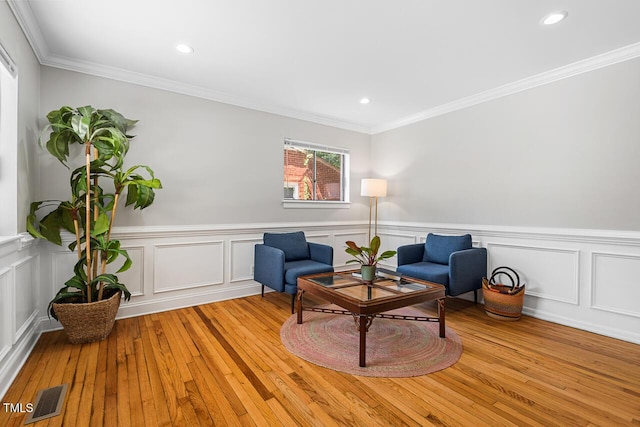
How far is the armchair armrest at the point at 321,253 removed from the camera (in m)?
3.72

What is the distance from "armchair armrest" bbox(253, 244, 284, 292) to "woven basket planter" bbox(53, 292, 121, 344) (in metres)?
1.49

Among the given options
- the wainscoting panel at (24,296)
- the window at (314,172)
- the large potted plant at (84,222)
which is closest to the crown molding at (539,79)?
the window at (314,172)

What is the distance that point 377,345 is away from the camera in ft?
8.32

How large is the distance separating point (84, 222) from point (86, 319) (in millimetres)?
855

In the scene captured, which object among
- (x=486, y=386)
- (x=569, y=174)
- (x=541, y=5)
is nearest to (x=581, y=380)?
(x=486, y=386)

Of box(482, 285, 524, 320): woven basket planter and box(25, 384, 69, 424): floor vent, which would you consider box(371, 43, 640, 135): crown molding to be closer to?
box(482, 285, 524, 320): woven basket planter

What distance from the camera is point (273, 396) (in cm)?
186

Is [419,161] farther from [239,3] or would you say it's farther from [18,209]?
[18,209]

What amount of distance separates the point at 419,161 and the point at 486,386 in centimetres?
315

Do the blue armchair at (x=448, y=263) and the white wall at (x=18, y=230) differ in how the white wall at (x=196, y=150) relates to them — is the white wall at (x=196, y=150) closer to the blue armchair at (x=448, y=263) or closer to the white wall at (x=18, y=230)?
the white wall at (x=18, y=230)

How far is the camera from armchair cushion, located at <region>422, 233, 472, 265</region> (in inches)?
142

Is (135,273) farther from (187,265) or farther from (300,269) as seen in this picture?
(300,269)

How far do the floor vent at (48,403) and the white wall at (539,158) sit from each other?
162 inches

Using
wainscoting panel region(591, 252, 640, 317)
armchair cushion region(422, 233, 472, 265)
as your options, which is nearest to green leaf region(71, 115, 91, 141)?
armchair cushion region(422, 233, 472, 265)
